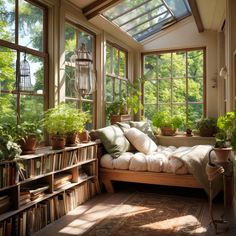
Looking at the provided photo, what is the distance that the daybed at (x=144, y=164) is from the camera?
3709mm

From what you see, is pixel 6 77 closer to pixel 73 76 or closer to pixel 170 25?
pixel 73 76

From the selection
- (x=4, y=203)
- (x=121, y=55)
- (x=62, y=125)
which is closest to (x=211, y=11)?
(x=121, y=55)

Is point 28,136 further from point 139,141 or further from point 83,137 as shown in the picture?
point 139,141

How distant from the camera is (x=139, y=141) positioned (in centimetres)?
454

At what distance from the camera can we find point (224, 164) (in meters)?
3.04

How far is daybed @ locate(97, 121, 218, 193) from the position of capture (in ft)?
12.2

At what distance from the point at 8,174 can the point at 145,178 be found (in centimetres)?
204

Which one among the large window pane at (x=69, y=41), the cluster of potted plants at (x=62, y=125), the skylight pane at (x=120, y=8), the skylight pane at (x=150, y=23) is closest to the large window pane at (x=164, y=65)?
the skylight pane at (x=150, y=23)

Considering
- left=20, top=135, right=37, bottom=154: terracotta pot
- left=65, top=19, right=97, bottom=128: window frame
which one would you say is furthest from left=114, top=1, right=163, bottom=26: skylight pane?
left=20, top=135, right=37, bottom=154: terracotta pot

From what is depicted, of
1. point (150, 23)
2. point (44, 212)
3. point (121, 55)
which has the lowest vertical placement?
point (44, 212)

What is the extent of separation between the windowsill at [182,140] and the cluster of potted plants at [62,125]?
264 centimetres

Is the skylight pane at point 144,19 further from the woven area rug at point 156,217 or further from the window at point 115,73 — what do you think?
the woven area rug at point 156,217

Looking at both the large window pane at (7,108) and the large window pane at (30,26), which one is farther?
the large window pane at (30,26)

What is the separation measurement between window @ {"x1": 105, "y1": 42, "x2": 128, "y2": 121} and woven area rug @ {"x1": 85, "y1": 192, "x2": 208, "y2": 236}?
2206 mm
